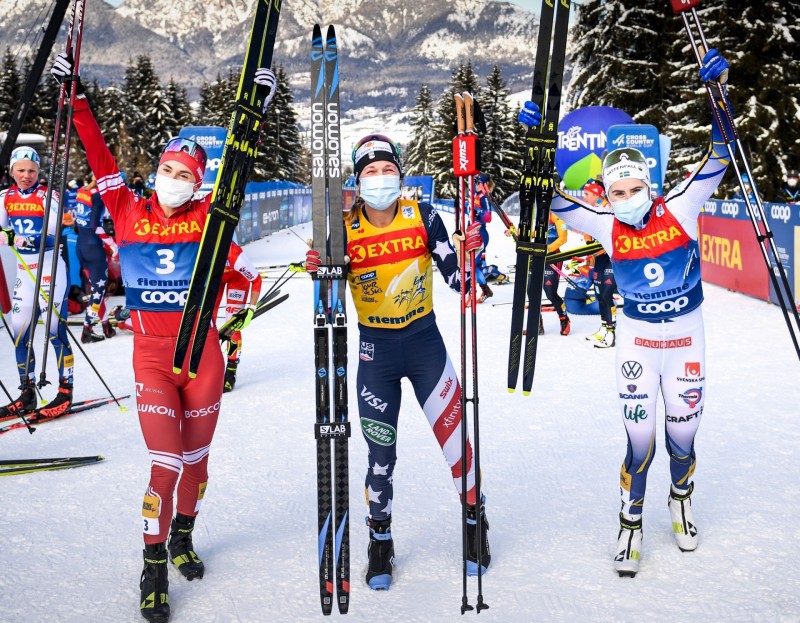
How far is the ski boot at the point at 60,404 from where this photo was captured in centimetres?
732

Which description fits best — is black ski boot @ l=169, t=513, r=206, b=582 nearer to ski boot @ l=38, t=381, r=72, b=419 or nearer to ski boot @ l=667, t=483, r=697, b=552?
ski boot @ l=667, t=483, r=697, b=552

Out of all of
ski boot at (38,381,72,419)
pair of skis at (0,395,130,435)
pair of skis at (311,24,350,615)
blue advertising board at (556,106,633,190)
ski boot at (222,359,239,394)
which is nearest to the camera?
pair of skis at (311,24,350,615)

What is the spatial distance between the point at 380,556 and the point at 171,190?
7.34 ft

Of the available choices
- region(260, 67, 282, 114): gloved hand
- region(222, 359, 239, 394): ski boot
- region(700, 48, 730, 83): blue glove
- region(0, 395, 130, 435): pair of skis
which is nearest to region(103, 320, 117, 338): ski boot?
region(0, 395, 130, 435): pair of skis

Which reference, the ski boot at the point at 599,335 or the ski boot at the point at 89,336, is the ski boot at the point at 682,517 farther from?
the ski boot at the point at 89,336

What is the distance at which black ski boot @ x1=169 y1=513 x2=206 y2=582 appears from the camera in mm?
4125

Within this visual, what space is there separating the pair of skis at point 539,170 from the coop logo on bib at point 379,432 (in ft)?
2.34

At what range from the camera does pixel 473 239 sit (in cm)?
400

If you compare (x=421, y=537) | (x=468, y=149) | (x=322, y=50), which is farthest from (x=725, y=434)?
(x=322, y=50)

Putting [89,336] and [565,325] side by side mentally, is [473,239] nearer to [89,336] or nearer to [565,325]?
[565,325]

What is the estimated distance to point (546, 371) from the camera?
8.87 meters

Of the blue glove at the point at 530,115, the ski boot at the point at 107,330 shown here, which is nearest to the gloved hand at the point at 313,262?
the blue glove at the point at 530,115

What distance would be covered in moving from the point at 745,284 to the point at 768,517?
32.0 feet

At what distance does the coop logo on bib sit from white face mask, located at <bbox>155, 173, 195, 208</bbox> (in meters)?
1.53
